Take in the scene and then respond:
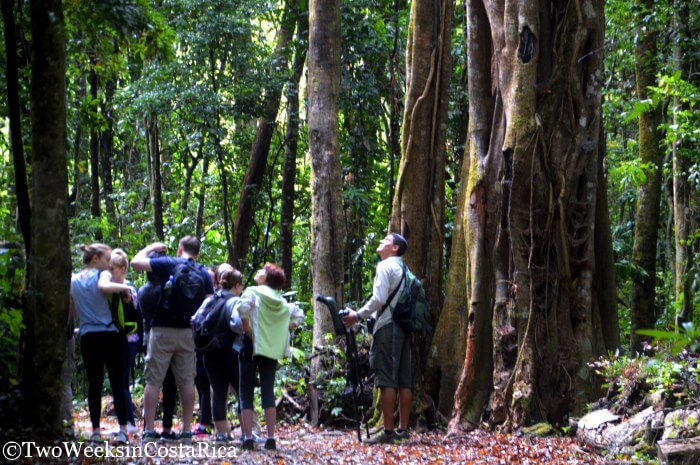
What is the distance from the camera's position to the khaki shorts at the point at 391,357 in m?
8.59

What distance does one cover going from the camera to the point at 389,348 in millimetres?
8594

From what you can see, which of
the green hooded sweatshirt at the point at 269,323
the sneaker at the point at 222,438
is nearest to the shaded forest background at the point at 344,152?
the green hooded sweatshirt at the point at 269,323

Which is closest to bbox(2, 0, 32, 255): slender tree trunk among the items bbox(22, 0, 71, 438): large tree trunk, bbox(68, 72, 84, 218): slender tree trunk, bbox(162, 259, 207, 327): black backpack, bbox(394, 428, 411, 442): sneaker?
bbox(22, 0, 71, 438): large tree trunk

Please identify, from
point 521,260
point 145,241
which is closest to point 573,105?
point 521,260

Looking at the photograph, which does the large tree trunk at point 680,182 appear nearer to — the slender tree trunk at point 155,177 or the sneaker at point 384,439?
the sneaker at point 384,439

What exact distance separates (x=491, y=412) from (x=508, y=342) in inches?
31.4

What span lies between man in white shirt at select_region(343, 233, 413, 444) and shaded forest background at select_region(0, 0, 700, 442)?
3.71ft

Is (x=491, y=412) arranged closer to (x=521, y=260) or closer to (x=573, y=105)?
(x=521, y=260)

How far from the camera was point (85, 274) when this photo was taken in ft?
24.9

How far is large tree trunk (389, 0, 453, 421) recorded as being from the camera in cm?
1052

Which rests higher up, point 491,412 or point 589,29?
point 589,29

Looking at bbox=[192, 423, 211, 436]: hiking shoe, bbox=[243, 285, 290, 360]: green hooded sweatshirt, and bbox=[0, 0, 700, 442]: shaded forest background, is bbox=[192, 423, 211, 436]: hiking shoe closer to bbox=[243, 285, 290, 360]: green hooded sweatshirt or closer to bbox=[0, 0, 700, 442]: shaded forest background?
bbox=[243, 285, 290, 360]: green hooded sweatshirt

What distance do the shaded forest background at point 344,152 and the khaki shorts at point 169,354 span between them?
119 cm

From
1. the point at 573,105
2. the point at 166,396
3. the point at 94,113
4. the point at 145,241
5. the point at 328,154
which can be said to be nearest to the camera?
the point at 166,396
